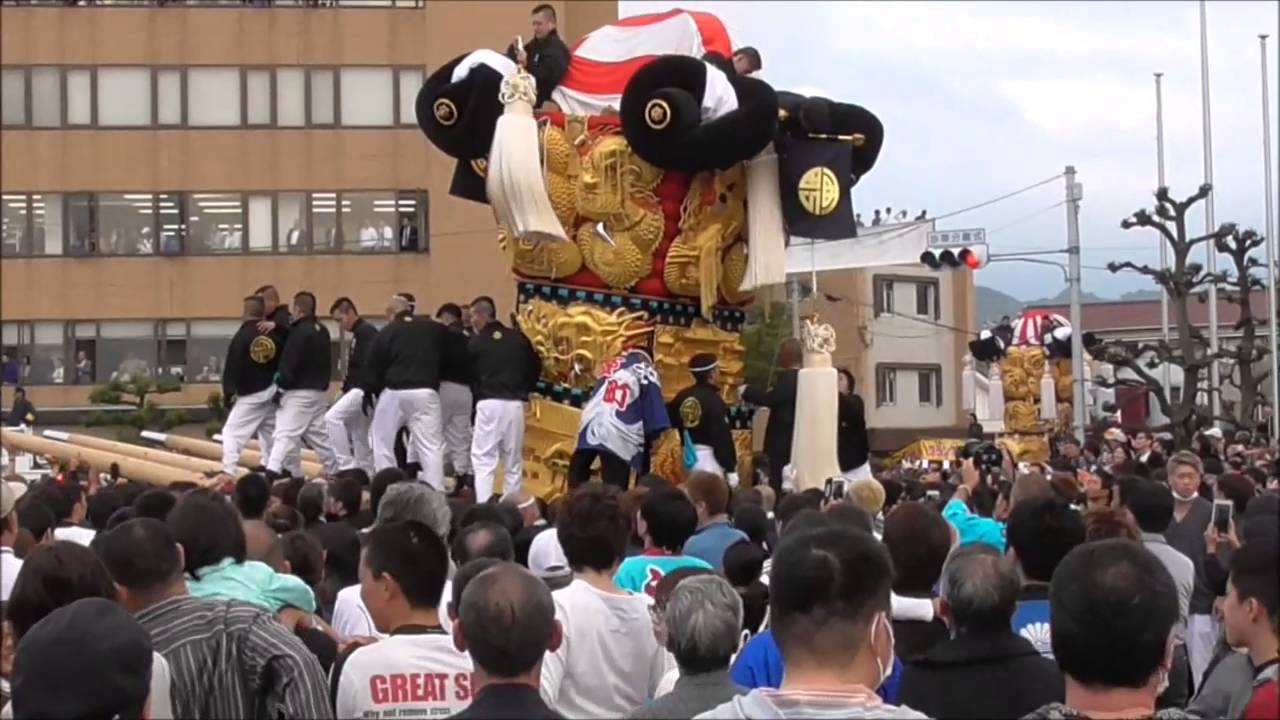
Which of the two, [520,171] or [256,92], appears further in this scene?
[256,92]

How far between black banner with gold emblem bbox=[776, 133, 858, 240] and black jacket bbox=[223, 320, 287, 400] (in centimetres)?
468

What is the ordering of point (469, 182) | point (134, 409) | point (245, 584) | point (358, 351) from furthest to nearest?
point (134, 409) < point (358, 351) < point (469, 182) < point (245, 584)

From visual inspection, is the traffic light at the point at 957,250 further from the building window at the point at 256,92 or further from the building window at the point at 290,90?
the building window at the point at 256,92

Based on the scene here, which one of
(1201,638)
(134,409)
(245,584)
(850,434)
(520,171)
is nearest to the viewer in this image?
(245,584)

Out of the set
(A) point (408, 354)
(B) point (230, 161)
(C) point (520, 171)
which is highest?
(B) point (230, 161)

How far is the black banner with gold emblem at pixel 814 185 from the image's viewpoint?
15062 mm

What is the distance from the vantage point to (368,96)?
42312 mm

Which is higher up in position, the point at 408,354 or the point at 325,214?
the point at 325,214

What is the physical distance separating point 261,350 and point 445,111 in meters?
3.04

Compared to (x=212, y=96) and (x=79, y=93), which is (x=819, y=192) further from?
(x=79, y=93)

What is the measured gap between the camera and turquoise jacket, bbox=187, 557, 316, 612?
19.0 feet

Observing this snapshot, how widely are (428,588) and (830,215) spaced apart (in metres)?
9.98

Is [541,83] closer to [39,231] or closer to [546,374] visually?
[546,374]

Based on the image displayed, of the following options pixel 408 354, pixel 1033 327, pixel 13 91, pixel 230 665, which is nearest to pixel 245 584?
pixel 230 665
